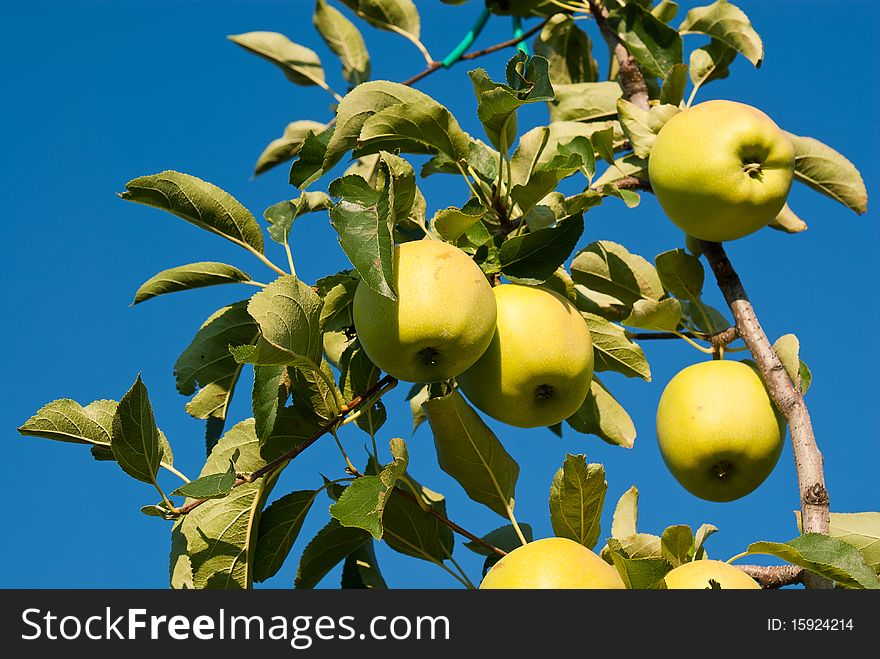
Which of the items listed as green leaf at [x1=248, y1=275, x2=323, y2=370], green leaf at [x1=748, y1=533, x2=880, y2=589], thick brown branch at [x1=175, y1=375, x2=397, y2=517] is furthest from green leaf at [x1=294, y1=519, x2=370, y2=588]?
green leaf at [x1=748, y1=533, x2=880, y2=589]

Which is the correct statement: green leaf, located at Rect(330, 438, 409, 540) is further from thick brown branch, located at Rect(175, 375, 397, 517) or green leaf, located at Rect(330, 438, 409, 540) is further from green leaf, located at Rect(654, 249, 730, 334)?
green leaf, located at Rect(654, 249, 730, 334)

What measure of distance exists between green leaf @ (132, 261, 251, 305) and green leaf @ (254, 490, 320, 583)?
1.61 feet

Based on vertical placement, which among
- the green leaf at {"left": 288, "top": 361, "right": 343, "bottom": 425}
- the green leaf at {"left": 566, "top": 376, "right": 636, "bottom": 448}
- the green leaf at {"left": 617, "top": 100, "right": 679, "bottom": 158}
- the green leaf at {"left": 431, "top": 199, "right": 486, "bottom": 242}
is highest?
the green leaf at {"left": 617, "top": 100, "right": 679, "bottom": 158}

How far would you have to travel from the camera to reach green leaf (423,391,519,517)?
1733 mm

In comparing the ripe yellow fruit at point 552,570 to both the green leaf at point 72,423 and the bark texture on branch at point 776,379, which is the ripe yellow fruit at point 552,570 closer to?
the bark texture on branch at point 776,379

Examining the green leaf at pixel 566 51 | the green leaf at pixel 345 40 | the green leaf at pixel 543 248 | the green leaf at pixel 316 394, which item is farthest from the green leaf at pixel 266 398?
the green leaf at pixel 566 51

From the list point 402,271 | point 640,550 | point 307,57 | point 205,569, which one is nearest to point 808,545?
point 640,550

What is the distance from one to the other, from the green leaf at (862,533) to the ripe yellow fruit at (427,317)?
0.74m

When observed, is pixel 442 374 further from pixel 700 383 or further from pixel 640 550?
pixel 700 383

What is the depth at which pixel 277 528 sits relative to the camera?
1.83 m

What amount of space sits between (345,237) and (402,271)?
0.46 feet

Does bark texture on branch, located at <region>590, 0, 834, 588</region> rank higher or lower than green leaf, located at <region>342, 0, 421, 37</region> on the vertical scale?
lower
